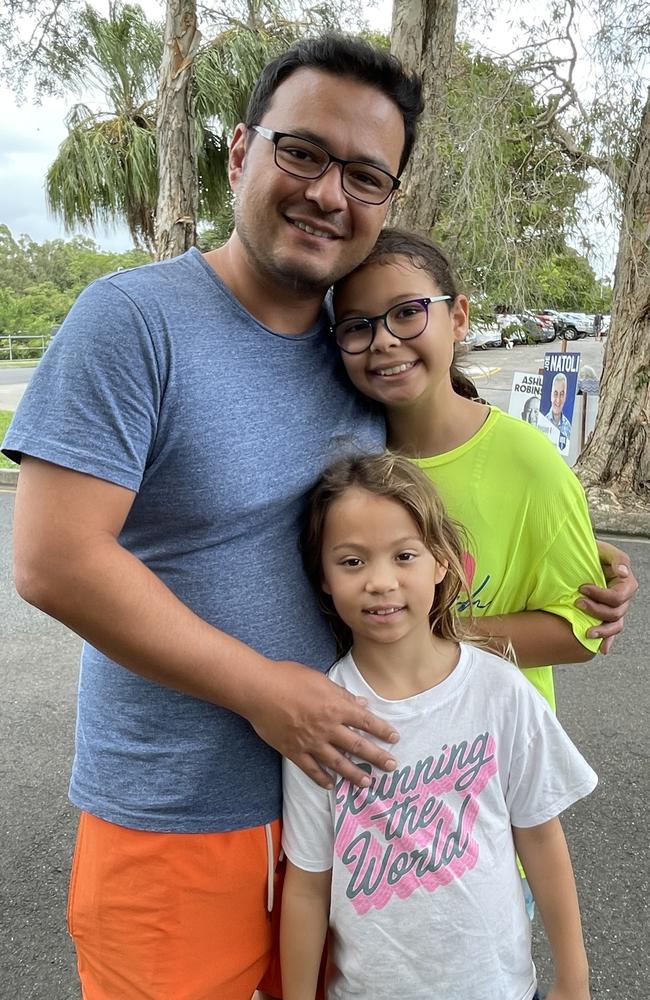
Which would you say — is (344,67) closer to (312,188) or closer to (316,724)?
(312,188)

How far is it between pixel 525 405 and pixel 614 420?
1.00 metres

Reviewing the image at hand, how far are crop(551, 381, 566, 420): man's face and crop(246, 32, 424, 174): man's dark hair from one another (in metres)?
6.68

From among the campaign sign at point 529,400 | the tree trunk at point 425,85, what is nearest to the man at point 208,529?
the tree trunk at point 425,85

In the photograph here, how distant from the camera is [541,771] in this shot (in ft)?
4.09

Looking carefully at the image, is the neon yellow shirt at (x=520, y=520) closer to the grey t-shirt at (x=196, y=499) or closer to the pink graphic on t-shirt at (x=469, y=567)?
the pink graphic on t-shirt at (x=469, y=567)

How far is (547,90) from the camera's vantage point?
6.66 m

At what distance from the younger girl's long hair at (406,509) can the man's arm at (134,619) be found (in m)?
0.21

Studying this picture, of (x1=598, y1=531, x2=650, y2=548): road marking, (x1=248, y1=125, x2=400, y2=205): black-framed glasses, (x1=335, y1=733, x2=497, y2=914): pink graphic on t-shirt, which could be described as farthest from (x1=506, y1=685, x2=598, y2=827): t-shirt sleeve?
(x1=598, y1=531, x2=650, y2=548): road marking

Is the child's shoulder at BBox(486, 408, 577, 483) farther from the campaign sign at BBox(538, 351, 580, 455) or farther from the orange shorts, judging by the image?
the campaign sign at BBox(538, 351, 580, 455)

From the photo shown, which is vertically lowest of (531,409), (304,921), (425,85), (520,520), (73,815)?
(73,815)

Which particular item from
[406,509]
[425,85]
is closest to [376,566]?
[406,509]

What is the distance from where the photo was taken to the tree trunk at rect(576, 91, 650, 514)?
6949 millimetres

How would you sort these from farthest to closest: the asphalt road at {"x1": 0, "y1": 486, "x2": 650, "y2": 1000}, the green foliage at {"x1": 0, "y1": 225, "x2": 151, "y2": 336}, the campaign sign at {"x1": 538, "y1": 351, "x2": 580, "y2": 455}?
1. the green foliage at {"x1": 0, "y1": 225, "x2": 151, "y2": 336}
2. the campaign sign at {"x1": 538, "y1": 351, "x2": 580, "y2": 455}
3. the asphalt road at {"x1": 0, "y1": 486, "x2": 650, "y2": 1000}

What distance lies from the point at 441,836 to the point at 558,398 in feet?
23.3
